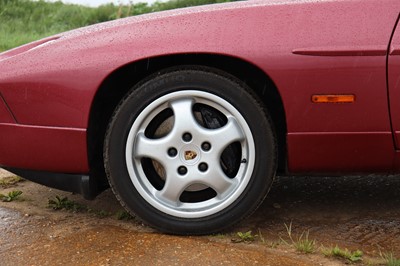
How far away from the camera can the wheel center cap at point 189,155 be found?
2.81 m

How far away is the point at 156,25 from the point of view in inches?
112

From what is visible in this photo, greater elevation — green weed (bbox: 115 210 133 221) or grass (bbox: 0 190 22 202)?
green weed (bbox: 115 210 133 221)

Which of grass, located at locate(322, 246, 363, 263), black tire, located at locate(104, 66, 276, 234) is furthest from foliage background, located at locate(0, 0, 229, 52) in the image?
grass, located at locate(322, 246, 363, 263)

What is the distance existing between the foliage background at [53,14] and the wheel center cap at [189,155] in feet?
31.2

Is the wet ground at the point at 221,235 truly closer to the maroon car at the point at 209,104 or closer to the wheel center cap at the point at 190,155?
the maroon car at the point at 209,104

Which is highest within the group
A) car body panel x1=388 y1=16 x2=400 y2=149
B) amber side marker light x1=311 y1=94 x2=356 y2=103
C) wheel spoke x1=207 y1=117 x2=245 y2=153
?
car body panel x1=388 y1=16 x2=400 y2=149

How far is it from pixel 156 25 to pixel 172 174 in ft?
2.24

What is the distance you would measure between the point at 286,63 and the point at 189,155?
0.59 meters

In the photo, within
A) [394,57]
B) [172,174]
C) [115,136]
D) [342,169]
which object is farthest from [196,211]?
[394,57]

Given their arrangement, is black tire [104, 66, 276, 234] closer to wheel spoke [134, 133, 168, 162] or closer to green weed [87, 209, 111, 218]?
wheel spoke [134, 133, 168, 162]

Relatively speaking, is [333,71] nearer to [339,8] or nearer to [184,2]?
[339,8]

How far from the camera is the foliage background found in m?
12.7

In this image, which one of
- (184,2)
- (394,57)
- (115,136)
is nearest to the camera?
(394,57)

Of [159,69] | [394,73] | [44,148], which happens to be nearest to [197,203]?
[159,69]
